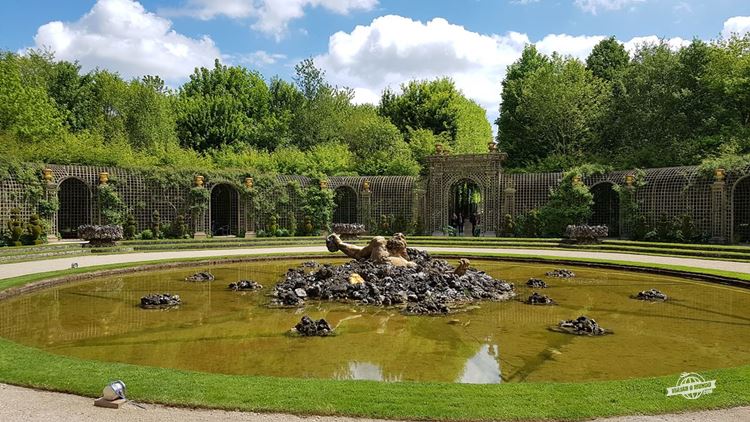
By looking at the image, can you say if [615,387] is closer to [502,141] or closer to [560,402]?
[560,402]

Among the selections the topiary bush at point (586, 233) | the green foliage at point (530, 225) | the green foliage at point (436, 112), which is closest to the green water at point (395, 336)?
the topiary bush at point (586, 233)

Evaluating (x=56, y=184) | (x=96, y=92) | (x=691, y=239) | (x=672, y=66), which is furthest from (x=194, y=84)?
(x=691, y=239)

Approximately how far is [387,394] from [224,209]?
1205 inches

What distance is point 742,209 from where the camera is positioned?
84.2 feet

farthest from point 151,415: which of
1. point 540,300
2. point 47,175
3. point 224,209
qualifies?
point 224,209

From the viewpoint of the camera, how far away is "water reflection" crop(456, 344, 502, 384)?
6309 millimetres

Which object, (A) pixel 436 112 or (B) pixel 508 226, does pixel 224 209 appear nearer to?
(B) pixel 508 226

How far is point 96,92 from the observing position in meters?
43.9

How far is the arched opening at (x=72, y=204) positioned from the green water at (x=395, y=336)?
18.3 metres

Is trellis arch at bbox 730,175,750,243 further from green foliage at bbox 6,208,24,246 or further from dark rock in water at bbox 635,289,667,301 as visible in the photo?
green foliage at bbox 6,208,24,246

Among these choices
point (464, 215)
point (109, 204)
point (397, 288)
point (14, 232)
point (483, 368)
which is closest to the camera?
point (483, 368)

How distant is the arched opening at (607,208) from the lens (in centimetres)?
3014

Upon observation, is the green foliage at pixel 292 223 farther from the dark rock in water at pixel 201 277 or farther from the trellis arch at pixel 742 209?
the trellis arch at pixel 742 209

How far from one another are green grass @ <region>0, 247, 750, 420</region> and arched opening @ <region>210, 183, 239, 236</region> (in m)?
27.1
